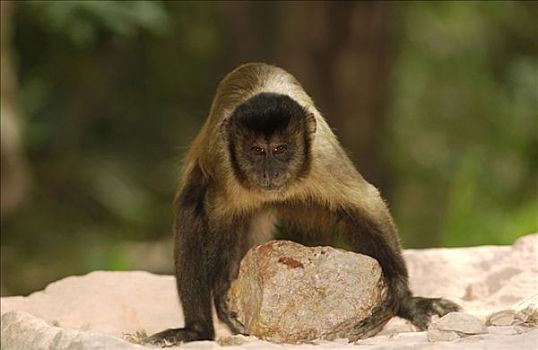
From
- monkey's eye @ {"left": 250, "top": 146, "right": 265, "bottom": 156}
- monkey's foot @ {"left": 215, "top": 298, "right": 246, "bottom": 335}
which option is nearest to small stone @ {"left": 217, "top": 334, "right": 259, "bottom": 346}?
monkey's foot @ {"left": 215, "top": 298, "right": 246, "bottom": 335}

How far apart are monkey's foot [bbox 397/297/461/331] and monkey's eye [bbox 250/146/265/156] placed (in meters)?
1.11

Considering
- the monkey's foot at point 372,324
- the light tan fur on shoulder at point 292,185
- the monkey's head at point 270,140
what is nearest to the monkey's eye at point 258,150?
the monkey's head at point 270,140

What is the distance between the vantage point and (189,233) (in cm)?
656

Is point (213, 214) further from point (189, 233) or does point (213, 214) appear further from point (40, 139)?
point (40, 139)

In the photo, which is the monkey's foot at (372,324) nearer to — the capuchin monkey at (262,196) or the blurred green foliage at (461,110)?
the capuchin monkey at (262,196)

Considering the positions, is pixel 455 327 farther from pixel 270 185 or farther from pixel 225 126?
pixel 225 126

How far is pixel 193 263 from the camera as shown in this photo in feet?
21.3

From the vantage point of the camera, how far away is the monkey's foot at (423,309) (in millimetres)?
6266

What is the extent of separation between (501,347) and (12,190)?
20.1 feet

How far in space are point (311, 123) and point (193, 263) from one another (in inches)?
40.1

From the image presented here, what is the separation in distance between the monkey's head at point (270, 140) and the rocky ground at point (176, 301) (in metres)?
0.88

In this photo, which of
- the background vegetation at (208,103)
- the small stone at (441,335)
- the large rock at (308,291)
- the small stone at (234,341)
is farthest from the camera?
the background vegetation at (208,103)

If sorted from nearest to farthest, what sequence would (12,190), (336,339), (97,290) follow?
1. (336,339)
2. (97,290)
3. (12,190)

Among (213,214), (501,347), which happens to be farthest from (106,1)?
(501,347)
